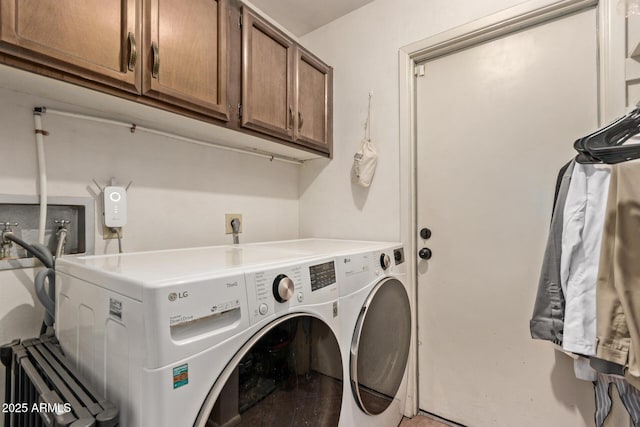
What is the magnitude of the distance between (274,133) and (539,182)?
134 cm

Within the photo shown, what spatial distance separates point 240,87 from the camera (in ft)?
4.62

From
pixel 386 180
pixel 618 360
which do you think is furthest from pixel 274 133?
pixel 618 360

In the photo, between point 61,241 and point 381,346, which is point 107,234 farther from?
point 381,346

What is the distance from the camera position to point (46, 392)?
68 centimetres

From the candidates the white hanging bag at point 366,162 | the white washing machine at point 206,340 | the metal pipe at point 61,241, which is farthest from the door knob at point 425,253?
the metal pipe at point 61,241

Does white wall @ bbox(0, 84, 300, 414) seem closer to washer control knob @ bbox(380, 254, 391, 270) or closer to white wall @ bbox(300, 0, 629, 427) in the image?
white wall @ bbox(300, 0, 629, 427)

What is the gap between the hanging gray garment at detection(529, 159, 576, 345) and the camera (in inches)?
45.5

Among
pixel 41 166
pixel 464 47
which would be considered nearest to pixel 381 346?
pixel 41 166

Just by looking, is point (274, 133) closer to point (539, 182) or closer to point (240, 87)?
point (240, 87)

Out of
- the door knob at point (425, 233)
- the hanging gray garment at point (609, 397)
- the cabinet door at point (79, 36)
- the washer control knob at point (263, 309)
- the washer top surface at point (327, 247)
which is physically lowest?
the hanging gray garment at point (609, 397)

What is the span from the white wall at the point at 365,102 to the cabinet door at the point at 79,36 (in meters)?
1.27

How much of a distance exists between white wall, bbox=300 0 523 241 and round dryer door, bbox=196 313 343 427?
969 mm

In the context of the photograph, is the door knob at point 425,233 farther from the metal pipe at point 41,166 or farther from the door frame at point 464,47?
the metal pipe at point 41,166

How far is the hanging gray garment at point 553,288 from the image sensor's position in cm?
116
